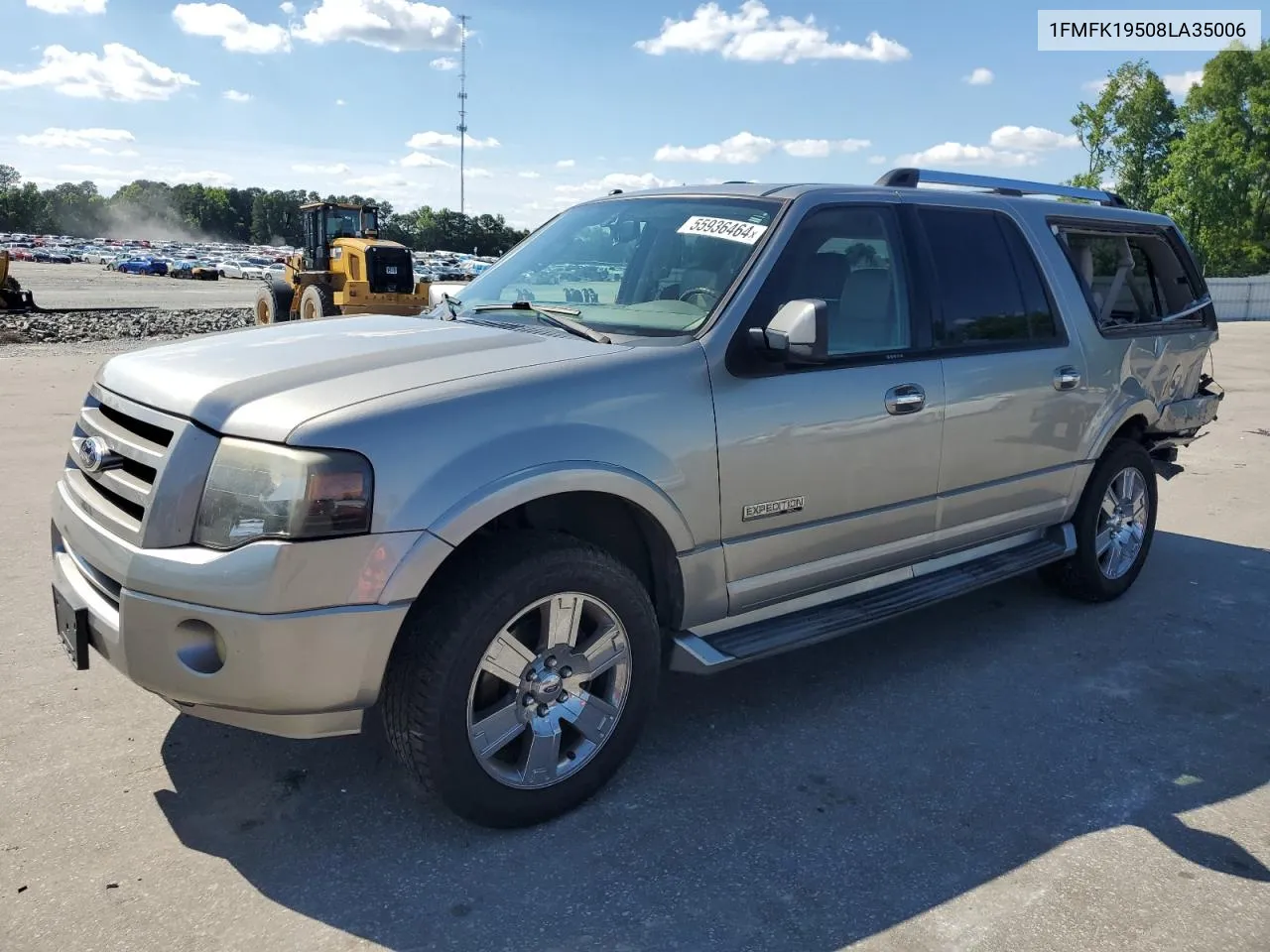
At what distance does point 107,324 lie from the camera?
20.5 meters

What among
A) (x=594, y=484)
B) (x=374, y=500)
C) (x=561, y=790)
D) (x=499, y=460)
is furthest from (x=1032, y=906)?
(x=374, y=500)

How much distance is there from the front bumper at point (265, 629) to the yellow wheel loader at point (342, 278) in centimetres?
1475

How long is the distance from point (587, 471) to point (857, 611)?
1.43 m

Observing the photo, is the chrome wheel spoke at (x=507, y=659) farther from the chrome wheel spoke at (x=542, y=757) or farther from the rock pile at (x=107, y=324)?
the rock pile at (x=107, y=324)

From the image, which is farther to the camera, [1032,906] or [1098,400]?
[1098,400]

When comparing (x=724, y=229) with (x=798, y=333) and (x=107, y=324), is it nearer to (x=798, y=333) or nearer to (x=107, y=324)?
(x=798, y=333)

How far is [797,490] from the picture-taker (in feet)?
11.8

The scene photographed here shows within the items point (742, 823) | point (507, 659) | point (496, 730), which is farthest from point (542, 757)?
point (742, 823)

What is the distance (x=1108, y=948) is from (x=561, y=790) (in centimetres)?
156

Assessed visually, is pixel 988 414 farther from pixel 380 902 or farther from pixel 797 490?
pixel 380 902

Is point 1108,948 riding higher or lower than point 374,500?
lower

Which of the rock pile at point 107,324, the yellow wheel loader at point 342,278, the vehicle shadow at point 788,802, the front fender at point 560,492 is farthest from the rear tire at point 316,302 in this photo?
the front fender at point 560,492

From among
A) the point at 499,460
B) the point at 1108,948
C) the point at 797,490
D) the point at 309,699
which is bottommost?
the point at 1108,948

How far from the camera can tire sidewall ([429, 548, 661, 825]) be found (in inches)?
111
